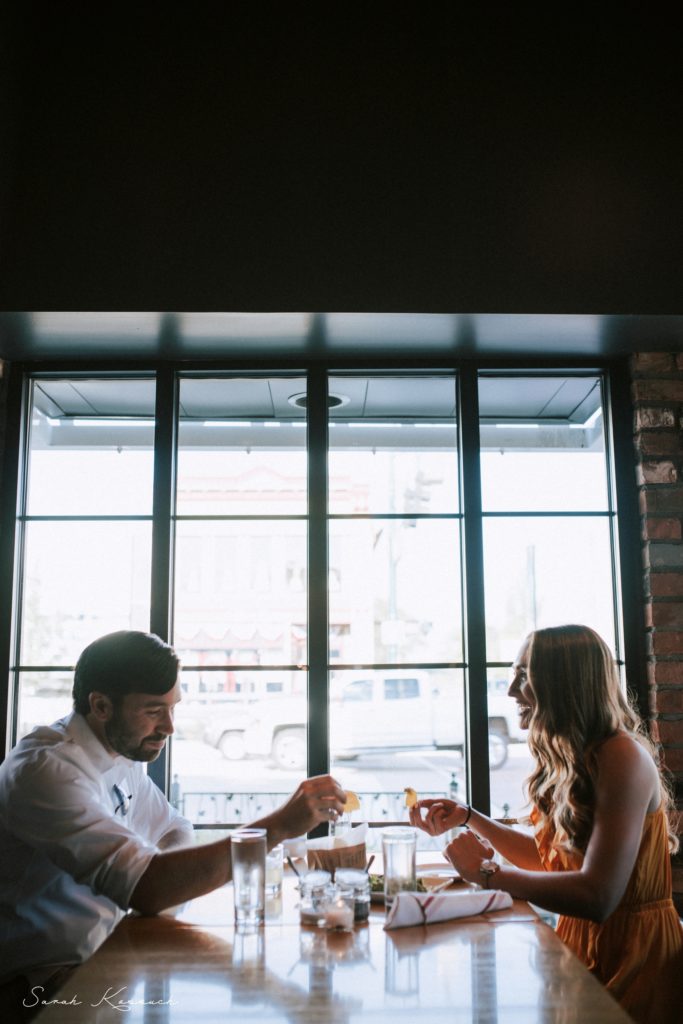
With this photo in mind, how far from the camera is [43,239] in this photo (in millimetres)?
2637

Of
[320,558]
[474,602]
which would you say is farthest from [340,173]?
[474,602]

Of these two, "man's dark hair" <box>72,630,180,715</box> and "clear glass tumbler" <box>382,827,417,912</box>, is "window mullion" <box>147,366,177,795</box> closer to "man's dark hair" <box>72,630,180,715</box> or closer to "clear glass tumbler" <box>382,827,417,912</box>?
"man's dark hair" <box>72,630,180,715</box>

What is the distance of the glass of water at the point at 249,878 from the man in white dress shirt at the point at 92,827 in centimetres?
9

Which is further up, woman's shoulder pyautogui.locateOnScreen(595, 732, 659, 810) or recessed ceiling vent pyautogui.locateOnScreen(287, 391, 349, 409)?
recessed ceiling vent pyautogui.locateOnScreen(287, 391, 349, 409)

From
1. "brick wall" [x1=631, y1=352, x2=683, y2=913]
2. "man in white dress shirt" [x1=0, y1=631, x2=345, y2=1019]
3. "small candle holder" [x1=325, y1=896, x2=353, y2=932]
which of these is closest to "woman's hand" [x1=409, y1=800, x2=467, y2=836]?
"man in white dress shirt" [x1=0, y1=631, x2=345, y2=1019]

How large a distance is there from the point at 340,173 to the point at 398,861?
2.04 meters

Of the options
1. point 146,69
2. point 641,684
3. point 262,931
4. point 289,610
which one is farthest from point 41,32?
point 641,684

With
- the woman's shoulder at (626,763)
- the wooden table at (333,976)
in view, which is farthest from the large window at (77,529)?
the woman's shoulder at (626,763)

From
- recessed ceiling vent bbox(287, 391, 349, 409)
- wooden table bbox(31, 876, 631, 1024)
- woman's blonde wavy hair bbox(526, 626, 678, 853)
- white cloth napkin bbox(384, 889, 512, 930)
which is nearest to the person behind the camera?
wooden table bbox(31, 876, 631, 1024)

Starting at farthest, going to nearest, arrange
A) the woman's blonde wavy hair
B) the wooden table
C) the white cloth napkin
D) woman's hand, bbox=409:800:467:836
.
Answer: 1. woman's hand, bbox=409:800:467:836
2. the woman's blonde wavy hair
3. the white cloth napkin
4. the wooden table

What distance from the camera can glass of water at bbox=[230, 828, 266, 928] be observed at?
1.56m

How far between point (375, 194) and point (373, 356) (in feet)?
1.81

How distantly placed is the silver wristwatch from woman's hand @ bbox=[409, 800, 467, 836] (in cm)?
30

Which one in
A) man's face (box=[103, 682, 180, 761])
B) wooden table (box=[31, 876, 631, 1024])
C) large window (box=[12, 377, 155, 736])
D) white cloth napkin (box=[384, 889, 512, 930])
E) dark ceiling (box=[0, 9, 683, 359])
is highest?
dark ceiling (box=[0, 9, 683, 359])
